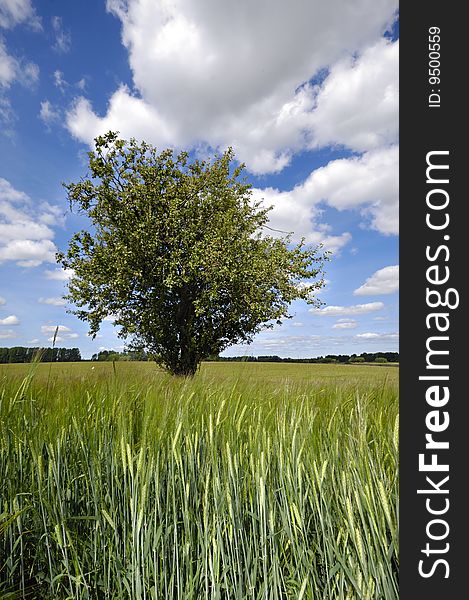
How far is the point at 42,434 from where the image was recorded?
201cm

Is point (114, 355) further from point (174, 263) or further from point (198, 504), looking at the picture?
point (174, 263)

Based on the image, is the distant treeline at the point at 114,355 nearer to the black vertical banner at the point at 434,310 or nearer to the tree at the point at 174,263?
the black vertical banner at the point at 434,310

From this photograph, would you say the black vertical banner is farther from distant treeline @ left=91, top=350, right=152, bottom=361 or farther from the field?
distant treeline @ left=91, top=350, right=152, bottom=361

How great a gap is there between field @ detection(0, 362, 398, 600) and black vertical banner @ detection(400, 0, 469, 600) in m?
0.20

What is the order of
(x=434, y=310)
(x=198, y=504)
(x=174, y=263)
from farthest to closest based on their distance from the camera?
(x=174, y=263) < (x=198, y=504) < (x=434, y=310)

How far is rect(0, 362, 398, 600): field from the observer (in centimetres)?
145

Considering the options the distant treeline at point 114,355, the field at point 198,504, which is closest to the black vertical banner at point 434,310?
the field at point 198,504

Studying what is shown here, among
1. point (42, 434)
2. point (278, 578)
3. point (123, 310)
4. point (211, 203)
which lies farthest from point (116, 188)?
point (278, 578)

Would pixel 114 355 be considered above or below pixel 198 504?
above

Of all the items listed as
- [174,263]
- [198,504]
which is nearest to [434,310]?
[198,504]

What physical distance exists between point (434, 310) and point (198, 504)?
44.3 inches

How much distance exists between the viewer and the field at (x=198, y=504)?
1452 mm

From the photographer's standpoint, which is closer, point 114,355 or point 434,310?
point 434,310

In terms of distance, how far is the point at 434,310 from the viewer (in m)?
1.19
